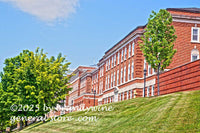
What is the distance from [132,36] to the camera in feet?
189

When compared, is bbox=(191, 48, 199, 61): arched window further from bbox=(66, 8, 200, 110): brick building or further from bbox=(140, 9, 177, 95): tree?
bbox=(140, 9, 177, 95): tree

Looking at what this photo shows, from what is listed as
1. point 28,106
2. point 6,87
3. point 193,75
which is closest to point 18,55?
point 6,87

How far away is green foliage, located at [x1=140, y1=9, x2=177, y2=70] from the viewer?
1407 inches

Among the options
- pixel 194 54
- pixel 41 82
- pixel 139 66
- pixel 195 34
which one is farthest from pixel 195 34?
pixel 41 82

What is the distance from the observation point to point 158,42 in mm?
35625

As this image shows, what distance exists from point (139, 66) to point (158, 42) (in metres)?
19.8

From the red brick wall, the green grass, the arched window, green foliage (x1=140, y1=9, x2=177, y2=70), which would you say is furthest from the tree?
the arched window

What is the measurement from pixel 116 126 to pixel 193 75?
42.4ft

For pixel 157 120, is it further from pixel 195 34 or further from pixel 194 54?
pixel 195 34

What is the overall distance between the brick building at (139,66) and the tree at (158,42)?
2.06 meters

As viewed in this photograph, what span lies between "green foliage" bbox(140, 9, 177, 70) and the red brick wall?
186 cm

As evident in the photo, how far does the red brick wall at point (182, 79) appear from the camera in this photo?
33.6 meters

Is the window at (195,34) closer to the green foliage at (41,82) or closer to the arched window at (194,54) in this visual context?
the arched window at (194,54)

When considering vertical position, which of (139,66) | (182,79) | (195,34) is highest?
(195,34)
